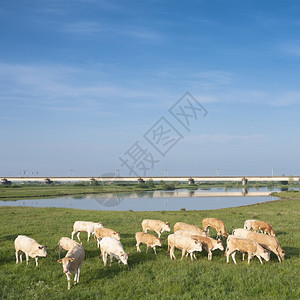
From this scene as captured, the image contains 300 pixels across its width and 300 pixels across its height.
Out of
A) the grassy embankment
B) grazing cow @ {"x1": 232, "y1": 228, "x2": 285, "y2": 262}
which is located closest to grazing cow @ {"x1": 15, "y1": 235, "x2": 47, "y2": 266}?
grazing cow @ {"x1": 232, "y1": 228, "x2": 285, "y2": 262}

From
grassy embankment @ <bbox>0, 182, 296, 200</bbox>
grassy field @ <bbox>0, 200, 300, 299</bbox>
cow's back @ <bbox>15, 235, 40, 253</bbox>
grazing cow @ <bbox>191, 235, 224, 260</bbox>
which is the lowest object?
grassy embankment @ <bbox>0, 182, 296, 200</bbox>

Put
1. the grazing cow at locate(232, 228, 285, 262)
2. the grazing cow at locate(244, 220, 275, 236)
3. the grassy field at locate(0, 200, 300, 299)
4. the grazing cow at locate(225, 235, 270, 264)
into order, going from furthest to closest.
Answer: the grazing cow at locate(244, 220, 275, 236) → the grazing cow at locate(232, 228, 285, 262) → the grazing cow at locate(225, 235, 270, 264) → the grassy field at locate(0, 200, 300, 299)

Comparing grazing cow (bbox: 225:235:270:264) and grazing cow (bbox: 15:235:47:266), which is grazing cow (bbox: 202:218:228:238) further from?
grazing cow (bbox: 15:235:47:266)

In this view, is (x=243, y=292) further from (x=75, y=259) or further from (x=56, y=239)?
(x=56, y=239)

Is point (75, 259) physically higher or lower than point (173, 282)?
higher

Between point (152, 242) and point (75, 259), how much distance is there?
454 cm

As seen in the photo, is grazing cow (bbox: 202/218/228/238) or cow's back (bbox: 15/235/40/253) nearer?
cow's back (bbox: 15/235/40/253)

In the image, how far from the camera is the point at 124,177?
157625 millimetres

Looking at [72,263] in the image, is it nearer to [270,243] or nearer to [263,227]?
[270,243]

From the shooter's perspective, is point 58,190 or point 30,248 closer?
point 30,248

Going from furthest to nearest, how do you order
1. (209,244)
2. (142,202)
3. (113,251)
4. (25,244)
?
(142,202) < (209,244) < (25,244) < (113,251)

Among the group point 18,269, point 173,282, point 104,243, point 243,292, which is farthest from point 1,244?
point 243,292

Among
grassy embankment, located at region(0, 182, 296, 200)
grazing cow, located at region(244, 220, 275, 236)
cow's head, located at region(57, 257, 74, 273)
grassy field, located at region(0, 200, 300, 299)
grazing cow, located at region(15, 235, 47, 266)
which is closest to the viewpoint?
grassy field, located at region(0, 200, 300, 299)

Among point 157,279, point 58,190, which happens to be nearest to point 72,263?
point 157,279
